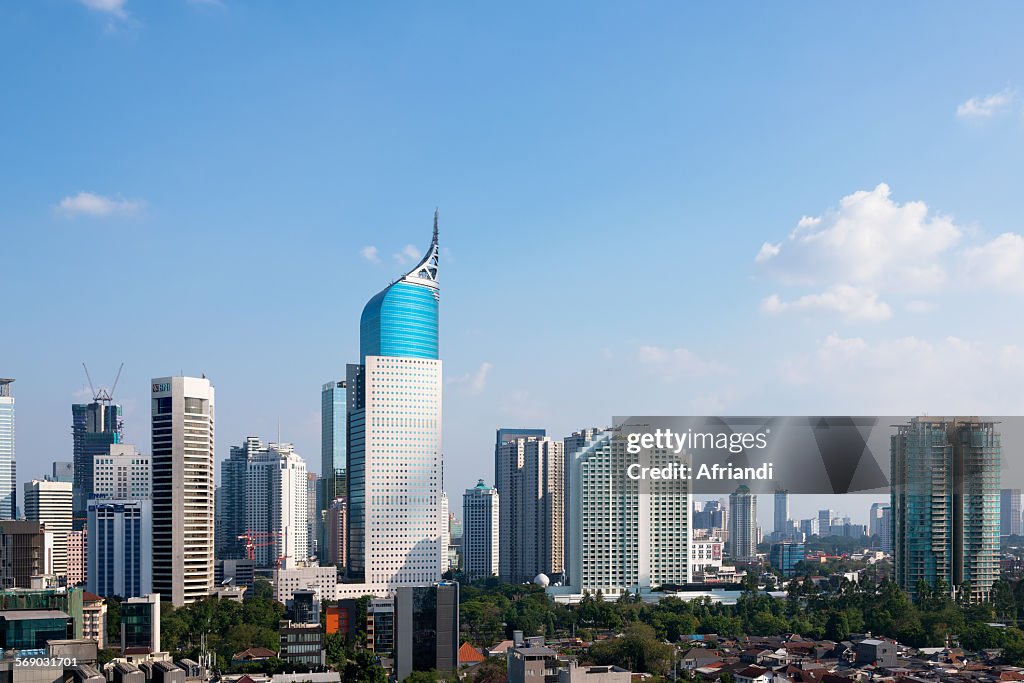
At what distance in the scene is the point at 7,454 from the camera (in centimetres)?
4309

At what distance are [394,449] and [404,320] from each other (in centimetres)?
376

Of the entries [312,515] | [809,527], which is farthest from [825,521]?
[312,515]

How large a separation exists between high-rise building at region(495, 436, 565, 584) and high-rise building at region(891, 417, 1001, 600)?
1348cm

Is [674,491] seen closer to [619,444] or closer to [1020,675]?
[619,444]

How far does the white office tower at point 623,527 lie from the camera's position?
2992 cm

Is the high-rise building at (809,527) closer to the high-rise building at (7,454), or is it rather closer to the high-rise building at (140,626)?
the high-rise building at (7,454)

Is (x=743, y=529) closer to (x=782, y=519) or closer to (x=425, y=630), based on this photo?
(x=782, y=519)

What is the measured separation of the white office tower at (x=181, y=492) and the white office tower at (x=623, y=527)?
9.78 metres

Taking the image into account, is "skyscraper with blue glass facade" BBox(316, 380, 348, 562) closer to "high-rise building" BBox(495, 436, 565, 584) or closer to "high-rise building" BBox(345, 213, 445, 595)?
"high-rise building" BBox(495, 436, 565, 584)

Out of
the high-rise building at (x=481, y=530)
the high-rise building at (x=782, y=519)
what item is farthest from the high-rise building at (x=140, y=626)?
the high-rise building at (x=782, y=519)

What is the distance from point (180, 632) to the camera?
20859mm

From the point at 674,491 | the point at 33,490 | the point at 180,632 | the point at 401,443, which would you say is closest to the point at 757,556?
the point at 674,491

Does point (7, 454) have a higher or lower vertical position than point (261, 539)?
higher

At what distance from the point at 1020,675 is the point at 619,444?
50.0 ft
